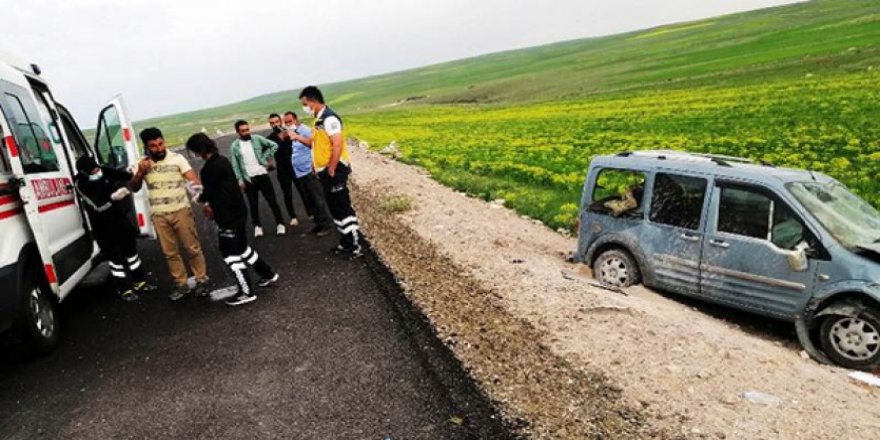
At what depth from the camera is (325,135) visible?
824 centimetres

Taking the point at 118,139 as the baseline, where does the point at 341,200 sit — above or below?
below

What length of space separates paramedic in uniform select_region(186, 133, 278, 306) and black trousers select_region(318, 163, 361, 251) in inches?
54.2

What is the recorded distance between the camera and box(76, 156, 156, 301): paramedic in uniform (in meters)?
7.63

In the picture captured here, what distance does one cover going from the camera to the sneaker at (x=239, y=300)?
7.38 metres

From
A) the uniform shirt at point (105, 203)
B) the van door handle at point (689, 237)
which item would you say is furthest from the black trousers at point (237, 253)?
the van door handle at point (689, 237)

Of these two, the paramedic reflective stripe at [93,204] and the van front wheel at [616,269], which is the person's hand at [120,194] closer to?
the paramedic reflective stripe at [93,204]

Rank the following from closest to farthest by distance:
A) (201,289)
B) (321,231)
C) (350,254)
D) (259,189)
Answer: (201,289), (350,254), (259,189), (321,231)

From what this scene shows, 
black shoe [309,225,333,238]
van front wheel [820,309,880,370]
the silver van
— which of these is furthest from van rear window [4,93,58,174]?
van front wheel [820,309,880,370]

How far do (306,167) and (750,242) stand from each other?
6.73 metres

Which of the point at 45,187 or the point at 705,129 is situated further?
the point at 705,129

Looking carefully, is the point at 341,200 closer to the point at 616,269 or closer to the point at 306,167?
the point at 306,167

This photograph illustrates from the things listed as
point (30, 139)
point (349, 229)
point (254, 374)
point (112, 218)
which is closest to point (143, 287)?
point (112, 218)

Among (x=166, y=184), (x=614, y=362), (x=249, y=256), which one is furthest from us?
(x=249, y=256)

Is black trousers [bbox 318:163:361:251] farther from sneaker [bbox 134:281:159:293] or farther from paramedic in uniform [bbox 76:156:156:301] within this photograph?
sneaker [bbox 134:281:159:293]
